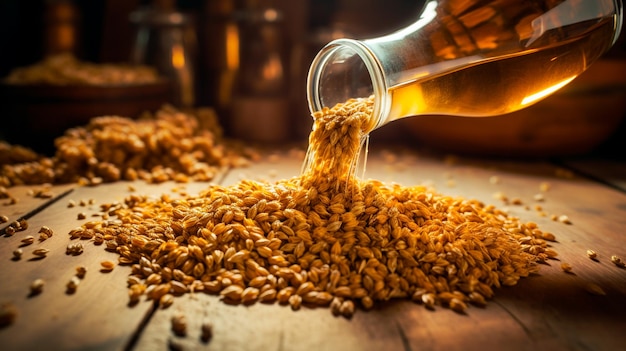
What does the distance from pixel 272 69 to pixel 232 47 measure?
0.21m

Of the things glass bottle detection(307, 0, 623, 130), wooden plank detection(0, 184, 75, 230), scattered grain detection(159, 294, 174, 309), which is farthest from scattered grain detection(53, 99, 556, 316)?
wooden plank detection(0, 184, 75, 230)

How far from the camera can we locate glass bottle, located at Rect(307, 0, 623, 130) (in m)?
1.05

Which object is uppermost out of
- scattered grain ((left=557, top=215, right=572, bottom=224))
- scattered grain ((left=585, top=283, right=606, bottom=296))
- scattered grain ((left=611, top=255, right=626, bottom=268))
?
scattered grain ((left=557, top=215, right=572, bottom=224))

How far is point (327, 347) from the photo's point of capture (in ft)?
2.49

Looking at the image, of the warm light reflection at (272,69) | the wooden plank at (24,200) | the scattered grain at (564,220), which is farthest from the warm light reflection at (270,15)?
the scattered grain at (564,220)

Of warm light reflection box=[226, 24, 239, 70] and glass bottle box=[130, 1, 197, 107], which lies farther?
warm light reflection box=[226, 24, 239, 70]

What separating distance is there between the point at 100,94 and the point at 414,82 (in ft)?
3.80

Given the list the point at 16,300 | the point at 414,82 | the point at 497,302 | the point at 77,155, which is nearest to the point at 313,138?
the point at 414,82

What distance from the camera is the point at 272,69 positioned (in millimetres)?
2213

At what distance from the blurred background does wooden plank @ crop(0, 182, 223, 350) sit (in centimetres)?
91

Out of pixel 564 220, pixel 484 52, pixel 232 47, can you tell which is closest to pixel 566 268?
pixel 564 220

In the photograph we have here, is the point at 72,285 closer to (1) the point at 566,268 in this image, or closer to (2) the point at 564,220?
(1) the point at 566,268

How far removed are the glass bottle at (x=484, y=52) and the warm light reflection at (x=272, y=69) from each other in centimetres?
105

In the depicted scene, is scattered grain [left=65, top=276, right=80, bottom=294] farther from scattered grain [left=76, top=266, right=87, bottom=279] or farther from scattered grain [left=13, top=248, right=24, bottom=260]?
scattered grain [left=13, top=248, right=24, bottom=260]
